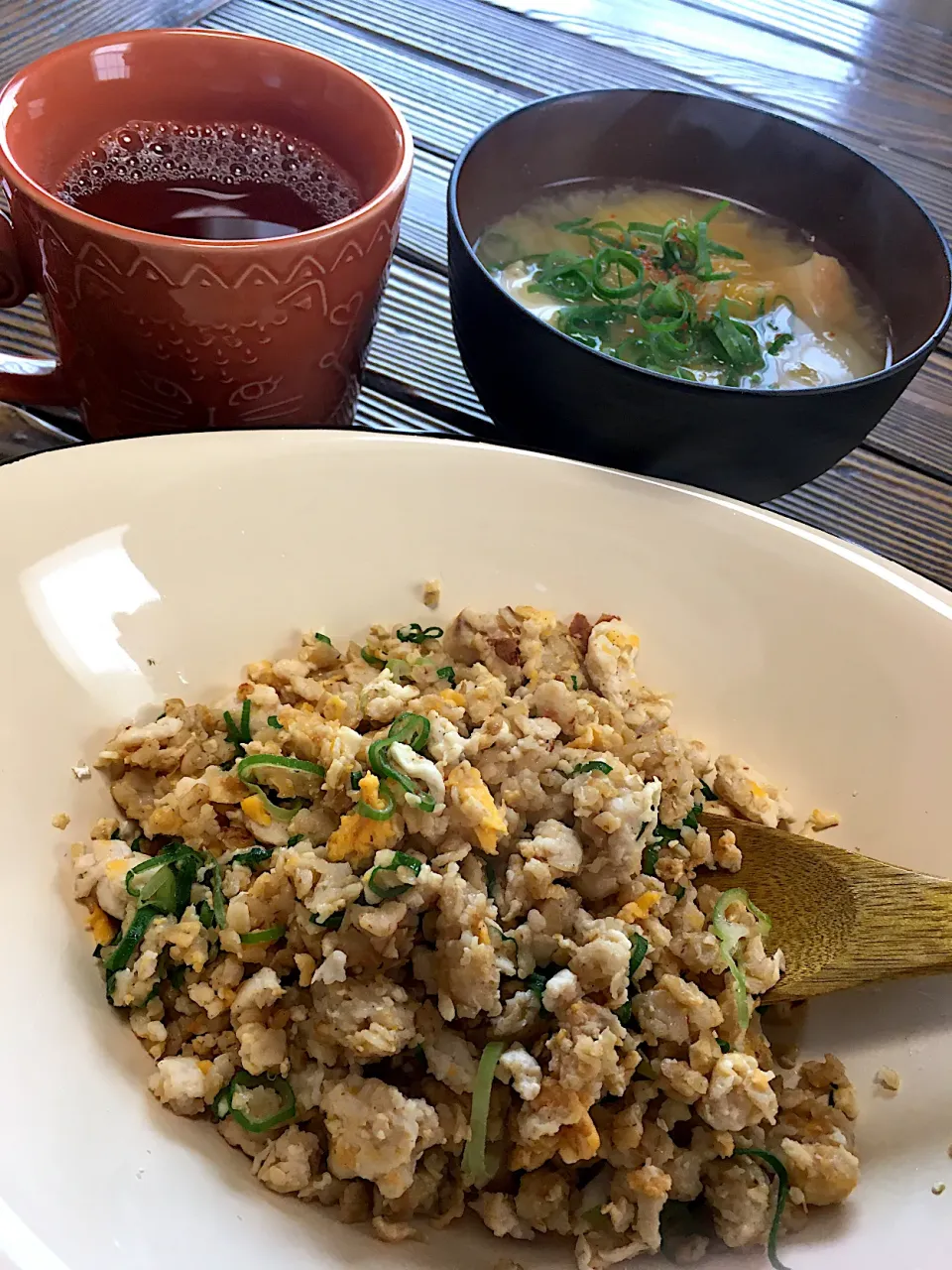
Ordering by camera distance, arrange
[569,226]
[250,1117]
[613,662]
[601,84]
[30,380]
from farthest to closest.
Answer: [601,84]
[569,226]
[30,380]
[613,662]
[250,1117]

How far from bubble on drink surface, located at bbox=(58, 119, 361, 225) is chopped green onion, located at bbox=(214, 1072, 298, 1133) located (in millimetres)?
839

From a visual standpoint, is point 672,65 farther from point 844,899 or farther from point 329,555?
point 844,899

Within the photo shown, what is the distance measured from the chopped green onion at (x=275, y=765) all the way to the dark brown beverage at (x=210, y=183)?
0.56 m

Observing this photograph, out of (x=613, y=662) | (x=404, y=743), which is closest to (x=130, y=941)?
(x=404, y=743)

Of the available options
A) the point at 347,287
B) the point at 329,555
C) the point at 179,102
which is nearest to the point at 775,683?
the point at 329,555

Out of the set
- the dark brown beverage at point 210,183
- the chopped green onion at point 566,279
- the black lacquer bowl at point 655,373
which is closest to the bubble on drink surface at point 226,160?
the dark brown beverage at point 210,183

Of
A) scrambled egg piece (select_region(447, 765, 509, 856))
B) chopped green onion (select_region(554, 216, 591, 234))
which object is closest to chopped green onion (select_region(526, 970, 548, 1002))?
scrambled egg piece (select_region(447, 765, 509, 856))

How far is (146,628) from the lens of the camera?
981mm

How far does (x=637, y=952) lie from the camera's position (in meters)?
0.87

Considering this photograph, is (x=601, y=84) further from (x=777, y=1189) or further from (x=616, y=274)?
(x=777, y=1189)

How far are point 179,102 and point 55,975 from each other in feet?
3.00

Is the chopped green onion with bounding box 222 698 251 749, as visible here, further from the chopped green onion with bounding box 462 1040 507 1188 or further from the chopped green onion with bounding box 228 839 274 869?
the chopped green onion with bounding box 462 1040 507 1188

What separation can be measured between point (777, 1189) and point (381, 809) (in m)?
0.42

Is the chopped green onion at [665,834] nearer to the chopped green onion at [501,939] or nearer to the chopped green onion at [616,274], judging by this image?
the chopped green onion at [501,939]
